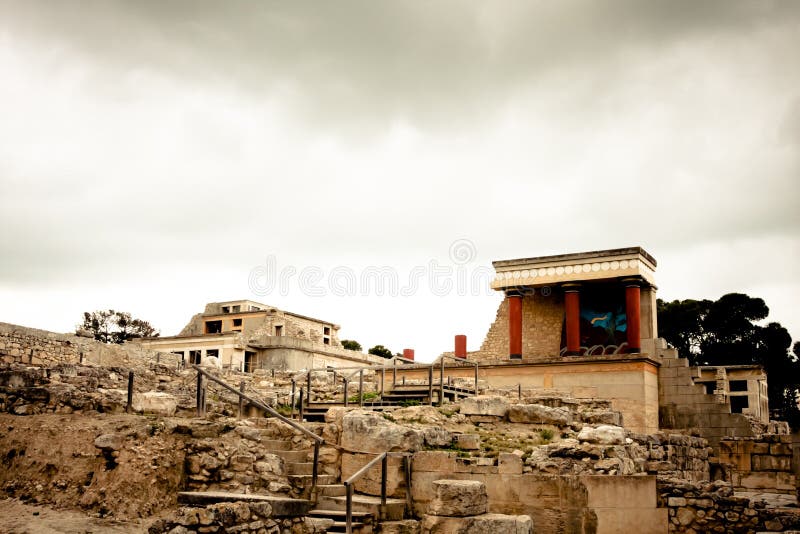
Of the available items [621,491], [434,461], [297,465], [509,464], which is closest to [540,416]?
[509,464]

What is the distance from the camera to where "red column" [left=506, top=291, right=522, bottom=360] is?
1096 inches

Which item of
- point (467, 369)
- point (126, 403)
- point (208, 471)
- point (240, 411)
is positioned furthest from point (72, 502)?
point (467, 369)

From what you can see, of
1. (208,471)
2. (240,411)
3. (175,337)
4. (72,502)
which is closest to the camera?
(72,502)

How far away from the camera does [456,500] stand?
433 inches

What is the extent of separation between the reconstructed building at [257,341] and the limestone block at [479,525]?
24.1 m

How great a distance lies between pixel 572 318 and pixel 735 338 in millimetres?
30811

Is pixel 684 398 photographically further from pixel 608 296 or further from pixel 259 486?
pixel 259 486

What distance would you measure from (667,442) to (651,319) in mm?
10748

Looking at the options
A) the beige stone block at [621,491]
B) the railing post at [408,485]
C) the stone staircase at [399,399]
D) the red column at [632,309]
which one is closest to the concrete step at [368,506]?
the railing post at [408,485]

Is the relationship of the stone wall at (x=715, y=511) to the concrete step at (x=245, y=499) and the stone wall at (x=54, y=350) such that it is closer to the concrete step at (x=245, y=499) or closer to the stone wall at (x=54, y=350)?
the concrete step at (x=245, y=499)

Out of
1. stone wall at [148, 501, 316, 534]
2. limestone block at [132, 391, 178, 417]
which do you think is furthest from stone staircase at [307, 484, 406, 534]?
limestone block at [132, 391, 178, 417]

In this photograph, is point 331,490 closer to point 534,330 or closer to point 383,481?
point 383,481

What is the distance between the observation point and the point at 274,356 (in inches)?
1598

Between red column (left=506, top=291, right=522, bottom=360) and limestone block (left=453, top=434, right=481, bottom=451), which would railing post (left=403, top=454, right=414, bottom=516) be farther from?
red column (left=506, top=291, right=522, bottom=360)
